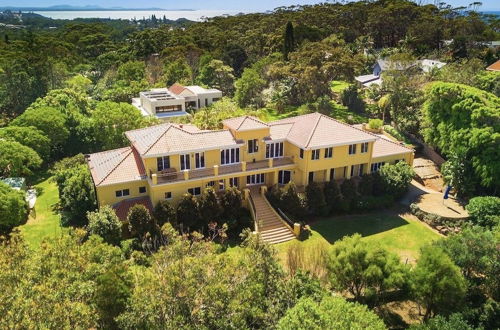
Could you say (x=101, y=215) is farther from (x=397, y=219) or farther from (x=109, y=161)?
(x=397, y=219)

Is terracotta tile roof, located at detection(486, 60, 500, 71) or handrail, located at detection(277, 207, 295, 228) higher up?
terracotta tile roof, located at detection(486, 60, 500, 71)

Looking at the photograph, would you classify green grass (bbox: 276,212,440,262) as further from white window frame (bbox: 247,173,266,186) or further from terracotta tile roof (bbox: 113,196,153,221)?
terracotta tile roof (bbox: 113,196,153,221)

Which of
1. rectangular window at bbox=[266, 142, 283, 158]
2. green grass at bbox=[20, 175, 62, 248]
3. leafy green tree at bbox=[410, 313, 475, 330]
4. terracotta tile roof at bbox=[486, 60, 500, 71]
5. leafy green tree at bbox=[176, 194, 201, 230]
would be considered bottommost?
green grass at bbox=[20, 175, 62, 248]

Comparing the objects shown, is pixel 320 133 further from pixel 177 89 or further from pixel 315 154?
pixel 177 89

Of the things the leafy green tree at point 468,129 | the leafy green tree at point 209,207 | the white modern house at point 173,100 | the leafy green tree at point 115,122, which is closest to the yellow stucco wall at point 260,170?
the leafy green tree at point 209,207

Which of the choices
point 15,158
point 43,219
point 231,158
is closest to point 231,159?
point 231,158

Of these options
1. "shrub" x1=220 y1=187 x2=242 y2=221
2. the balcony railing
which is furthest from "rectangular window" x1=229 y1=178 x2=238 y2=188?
"shrub" x1=220 y1=187 x2=242 y2=221

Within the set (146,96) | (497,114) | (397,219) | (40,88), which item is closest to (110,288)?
(397,219)
